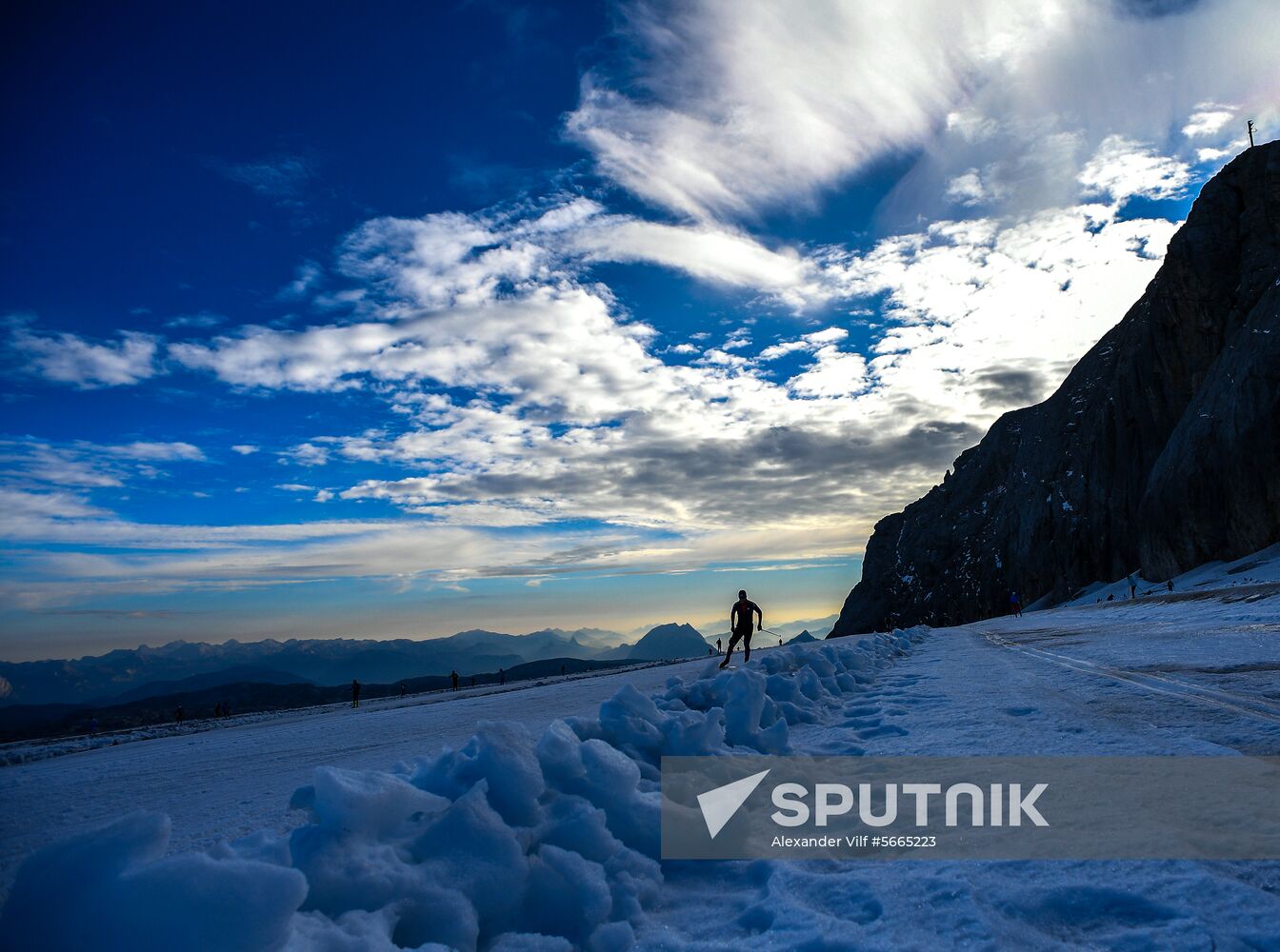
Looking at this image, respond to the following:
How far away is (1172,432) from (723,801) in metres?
62.9

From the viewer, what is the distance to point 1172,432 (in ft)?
171

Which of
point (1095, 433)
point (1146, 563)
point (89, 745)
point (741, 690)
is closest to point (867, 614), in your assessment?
point (1095, 433)

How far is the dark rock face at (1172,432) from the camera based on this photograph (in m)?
42.9

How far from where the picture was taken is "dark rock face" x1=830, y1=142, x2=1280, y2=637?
42.9 metres

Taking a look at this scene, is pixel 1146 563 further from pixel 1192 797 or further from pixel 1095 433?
pixel 1192 797

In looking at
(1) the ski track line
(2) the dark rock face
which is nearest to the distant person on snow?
(1) the ski track line

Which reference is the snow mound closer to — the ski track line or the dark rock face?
the ski track line

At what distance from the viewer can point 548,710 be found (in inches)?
429

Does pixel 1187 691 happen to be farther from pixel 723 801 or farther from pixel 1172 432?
pixel 1172 432

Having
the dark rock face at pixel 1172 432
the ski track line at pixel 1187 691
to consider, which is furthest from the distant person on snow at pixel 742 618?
the dark rock face at pixel 1172 432

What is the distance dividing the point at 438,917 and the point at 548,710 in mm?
8917

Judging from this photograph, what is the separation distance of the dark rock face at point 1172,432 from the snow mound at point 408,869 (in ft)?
173

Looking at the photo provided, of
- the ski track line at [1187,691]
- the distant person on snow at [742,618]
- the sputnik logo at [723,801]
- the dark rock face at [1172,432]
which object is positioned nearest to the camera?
the sputnik logo at [723,801]

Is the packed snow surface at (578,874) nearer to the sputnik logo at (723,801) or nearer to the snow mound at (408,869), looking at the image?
the snow mound at (408,869)
